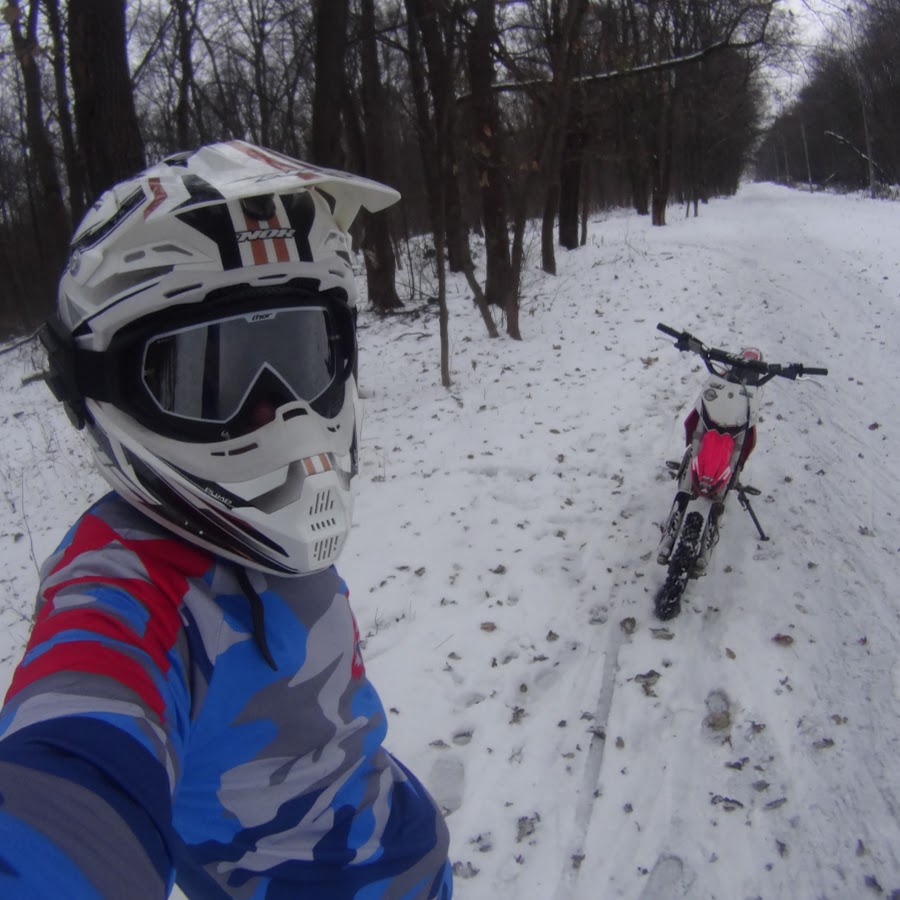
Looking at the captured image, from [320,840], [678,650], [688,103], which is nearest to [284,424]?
[320,840]

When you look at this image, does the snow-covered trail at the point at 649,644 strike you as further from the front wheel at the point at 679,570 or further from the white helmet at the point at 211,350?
the white helmet at the point at 211,350

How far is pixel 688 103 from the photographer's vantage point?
26.0 metres

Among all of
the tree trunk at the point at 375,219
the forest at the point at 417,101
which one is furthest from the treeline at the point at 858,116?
the tree trunk at the point at 375,219

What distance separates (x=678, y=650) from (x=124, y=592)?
3249mm

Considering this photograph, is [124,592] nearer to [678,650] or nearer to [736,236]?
[678,650]

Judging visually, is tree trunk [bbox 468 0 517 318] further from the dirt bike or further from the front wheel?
the front wheel

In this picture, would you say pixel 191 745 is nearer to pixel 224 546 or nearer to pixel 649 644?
pixel 224 546

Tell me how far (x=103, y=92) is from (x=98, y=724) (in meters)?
5.10

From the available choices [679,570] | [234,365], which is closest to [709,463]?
[679,570]

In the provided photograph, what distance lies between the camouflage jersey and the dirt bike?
271cm

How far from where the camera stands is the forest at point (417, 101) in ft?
24.2

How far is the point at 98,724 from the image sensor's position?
36.7 inches

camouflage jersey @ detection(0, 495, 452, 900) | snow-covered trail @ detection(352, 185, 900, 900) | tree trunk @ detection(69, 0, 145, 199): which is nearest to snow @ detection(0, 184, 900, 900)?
snow-covered trail @ detection(352, 185, 900, 900)

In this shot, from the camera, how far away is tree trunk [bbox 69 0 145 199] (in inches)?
182
